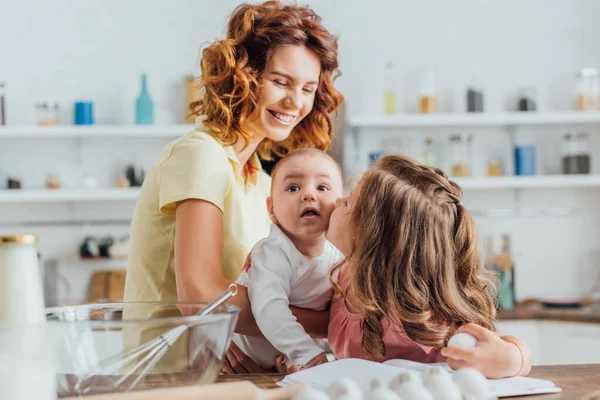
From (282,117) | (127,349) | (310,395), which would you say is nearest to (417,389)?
(310,395)

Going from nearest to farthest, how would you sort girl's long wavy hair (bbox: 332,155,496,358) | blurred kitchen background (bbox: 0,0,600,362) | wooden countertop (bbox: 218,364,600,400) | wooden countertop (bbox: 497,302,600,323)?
wooden countertop (bbox: 218,364,600,400)
girl's long wavy hair (bbox: 332,155,496,358)
wooden countertop (bbox: 497,302,600,323)
blurred kitchen background (bbox: 0,0,600,362)

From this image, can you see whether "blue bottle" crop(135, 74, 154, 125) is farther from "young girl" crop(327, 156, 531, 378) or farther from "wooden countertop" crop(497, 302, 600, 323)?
"young girl" crop(327, 156, 531, 378)

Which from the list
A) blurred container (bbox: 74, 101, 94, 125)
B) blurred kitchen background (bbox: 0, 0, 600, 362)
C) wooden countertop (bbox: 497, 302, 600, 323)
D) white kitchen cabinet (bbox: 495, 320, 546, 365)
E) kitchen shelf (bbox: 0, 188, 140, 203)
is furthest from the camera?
blurred kitchen background (bbox: 0, 0, 600, 362)

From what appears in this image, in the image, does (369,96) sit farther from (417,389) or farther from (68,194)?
(417,389)

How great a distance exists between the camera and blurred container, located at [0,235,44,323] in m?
0.77

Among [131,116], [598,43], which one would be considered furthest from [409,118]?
[131,116]

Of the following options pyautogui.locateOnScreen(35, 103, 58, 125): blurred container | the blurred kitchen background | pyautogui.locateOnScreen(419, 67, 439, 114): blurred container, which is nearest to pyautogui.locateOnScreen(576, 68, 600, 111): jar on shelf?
the blurred kitchen background

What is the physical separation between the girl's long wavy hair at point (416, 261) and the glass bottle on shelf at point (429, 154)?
311cm

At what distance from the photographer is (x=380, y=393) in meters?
0.79

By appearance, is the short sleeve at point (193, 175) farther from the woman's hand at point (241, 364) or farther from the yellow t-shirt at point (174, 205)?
the woman's hand at point (241, 364)

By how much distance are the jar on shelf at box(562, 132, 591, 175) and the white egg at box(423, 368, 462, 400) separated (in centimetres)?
374

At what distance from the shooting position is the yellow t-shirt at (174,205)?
144 centimetres

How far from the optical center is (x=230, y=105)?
5.27ft

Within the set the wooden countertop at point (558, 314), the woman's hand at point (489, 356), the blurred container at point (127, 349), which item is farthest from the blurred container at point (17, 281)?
the wooden countertop at point (558, 314)
